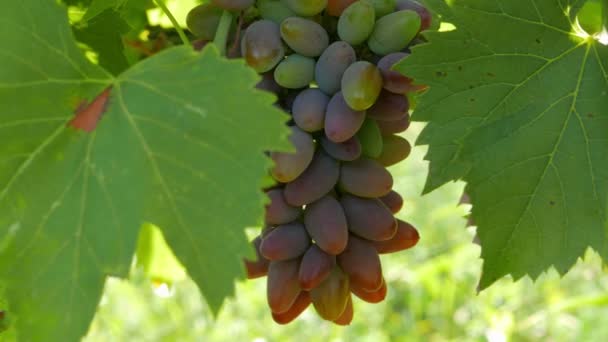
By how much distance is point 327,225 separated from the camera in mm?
718

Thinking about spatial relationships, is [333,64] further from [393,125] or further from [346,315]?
[346,315]

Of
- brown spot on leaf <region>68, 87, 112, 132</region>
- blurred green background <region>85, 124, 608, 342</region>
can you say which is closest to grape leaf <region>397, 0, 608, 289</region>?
brown spot on leaf <region>68, 87, 112, 132</region>

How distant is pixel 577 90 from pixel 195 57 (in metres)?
0.32

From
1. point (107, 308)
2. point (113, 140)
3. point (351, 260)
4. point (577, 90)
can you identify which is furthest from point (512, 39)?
point (107, 308)

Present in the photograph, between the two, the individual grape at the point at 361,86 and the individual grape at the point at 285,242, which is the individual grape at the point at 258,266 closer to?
the individual grape at the point at 285,242

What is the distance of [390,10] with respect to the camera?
73cm

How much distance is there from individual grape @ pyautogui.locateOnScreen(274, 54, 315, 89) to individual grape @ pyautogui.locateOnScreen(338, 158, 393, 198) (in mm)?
80

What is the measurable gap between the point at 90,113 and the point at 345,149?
21 centimetres

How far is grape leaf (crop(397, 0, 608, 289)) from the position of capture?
71 cm

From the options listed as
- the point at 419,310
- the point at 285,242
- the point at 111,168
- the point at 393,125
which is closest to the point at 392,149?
the point at 393,125

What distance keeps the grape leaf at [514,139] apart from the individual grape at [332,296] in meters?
0.11

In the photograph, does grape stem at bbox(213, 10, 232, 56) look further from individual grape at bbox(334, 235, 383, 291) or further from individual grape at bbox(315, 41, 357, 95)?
individual grape at bbox(334, 235, 383, 291)

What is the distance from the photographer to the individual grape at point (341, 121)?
0.69 metres

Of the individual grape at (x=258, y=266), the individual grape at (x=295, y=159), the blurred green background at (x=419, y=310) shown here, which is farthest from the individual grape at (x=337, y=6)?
the blurred green background at (x=419, y=310)
